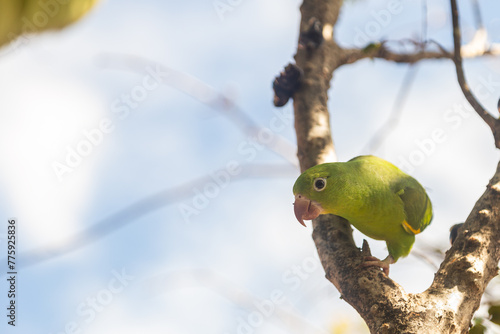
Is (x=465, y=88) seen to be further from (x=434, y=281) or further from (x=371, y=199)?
(x=434, y=281)

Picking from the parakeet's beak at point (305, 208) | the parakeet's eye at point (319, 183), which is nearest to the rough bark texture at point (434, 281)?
the parakeet's beak at point (305, 208)

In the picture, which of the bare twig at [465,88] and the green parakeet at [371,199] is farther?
the green parakeet at [371,199]

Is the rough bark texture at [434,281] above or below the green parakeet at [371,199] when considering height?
above

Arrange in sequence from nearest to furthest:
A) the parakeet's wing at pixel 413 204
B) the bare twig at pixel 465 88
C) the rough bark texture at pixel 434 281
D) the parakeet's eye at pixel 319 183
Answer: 1. the rough bark texture at pixel 434 281
2. the bare twig at pixel 465 88
3. the parakeet's eye at pixel 319 183
4. the parakeet's wing at pixel 413 204

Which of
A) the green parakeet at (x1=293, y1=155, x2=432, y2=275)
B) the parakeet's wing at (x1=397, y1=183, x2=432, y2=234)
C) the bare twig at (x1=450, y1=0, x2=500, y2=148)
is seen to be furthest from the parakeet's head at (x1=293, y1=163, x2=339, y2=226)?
the bare twig at (x1=450, y1=0, x2=500, y2=148)

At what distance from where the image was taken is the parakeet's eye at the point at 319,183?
2.60m

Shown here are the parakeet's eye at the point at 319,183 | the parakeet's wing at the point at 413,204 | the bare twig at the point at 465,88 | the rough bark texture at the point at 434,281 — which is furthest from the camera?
the parakeet's wing at the point at 413,204

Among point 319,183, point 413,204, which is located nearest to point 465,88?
point 413,204

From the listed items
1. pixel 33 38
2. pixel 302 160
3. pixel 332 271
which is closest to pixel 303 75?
pixel 302 160

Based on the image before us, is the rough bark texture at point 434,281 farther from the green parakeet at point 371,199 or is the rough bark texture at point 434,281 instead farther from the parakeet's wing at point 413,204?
the parakeet's wing at point 413,204

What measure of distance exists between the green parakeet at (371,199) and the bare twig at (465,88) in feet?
2.20

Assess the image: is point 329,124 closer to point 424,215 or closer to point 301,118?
point 301,118

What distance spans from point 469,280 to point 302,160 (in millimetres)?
1310

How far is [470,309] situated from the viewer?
1.88 m
